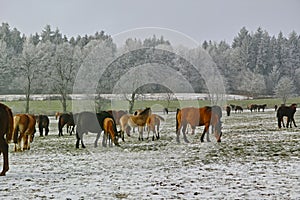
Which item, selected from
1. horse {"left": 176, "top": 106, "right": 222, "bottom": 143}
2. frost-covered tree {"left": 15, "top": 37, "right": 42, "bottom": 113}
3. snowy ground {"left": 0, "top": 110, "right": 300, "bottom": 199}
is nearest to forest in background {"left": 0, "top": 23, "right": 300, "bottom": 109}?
frost-covered tree {"left": 15, "top": 37, "right": 42, "bottom": 113}

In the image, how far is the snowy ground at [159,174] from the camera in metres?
6.96

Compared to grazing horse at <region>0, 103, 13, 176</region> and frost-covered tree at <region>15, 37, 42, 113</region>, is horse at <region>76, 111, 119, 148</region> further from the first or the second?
frost-covered tree at <region>15, 37, 42, 113</region>

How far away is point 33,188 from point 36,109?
142 feet

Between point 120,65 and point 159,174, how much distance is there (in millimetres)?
13554

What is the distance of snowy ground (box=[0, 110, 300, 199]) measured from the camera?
6.96m

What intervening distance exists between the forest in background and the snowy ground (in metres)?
6.83

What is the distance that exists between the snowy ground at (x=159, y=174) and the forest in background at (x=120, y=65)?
22.4ft

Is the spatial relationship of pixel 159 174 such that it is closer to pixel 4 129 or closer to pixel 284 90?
pixel 4 129

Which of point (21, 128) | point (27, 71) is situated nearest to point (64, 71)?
point (27, 71)

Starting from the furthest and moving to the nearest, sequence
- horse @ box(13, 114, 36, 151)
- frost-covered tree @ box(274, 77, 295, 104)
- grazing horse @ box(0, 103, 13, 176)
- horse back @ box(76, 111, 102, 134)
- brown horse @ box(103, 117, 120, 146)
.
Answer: frost-covered tree @ box(274, 77, 295, 104)
horse back @ box(76, 111, 102, 134)
brown horse @ box(103, 117, 120, 146)
horse @ box(13, 114, 36, 151)
grazing horse @ box(0, 103, 13, 176)

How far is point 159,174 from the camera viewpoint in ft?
29.2

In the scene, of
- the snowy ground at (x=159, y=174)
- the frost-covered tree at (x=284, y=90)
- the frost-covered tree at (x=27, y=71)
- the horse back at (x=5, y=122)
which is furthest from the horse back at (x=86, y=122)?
the frost-covered tree at (x=284, y=90)

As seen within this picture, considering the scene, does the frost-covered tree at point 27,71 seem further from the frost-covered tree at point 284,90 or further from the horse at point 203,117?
the frost-covered tree at point 284,90

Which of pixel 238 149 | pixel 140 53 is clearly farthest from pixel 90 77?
pixel 238 149
